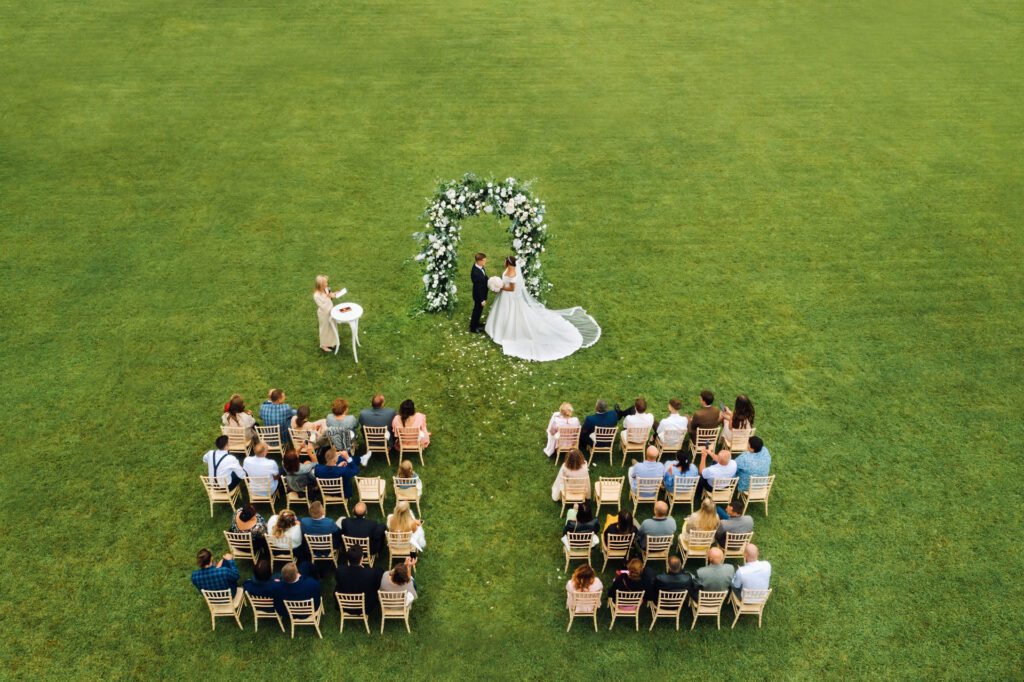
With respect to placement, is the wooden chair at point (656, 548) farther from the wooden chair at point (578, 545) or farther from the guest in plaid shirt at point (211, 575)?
the guest in plaid shirt at point (211, 575)

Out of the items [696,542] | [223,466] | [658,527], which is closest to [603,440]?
[658,527]

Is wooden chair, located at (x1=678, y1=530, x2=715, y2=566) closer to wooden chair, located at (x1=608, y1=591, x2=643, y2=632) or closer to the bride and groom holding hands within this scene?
wooden chair, located at (x1=608, y1=591, x2=643, y2=632)

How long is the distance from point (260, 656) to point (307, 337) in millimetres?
7303

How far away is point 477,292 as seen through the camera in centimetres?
1572

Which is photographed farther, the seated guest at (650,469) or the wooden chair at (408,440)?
the wooden chair at (408,440)

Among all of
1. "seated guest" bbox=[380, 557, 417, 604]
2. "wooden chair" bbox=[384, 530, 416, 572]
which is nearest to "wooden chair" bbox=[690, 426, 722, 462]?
"wooden chair" bbox=[384, 530, 416, 572]

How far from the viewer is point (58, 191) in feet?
68.2

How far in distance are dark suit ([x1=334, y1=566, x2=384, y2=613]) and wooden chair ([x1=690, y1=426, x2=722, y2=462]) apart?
5.78m

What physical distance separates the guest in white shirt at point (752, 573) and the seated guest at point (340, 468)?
6.05m

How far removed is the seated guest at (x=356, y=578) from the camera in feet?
33.9

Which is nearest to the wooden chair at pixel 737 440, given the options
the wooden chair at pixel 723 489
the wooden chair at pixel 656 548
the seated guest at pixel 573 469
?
the wooden chair at pixel 723 489

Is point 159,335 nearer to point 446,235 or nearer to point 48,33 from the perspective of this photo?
point 446,235

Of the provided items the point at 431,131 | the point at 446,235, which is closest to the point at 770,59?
the point at 431,131

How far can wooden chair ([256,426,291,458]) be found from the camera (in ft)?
41.9
